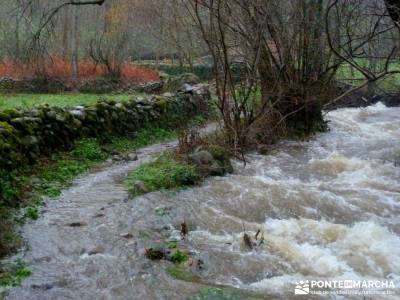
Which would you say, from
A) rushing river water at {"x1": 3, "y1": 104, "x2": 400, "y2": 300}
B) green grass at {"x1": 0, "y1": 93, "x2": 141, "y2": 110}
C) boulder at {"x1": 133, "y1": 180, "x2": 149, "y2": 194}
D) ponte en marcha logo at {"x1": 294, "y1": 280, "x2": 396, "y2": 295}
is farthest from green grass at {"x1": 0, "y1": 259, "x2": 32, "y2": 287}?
green grass at {"x1": 0, "y1": 93, "x2": 141, "y2": 110}

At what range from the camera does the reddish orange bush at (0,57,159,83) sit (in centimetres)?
2127

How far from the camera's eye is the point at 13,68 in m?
21.8

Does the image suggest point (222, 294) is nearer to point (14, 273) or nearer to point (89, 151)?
point (14, 273)

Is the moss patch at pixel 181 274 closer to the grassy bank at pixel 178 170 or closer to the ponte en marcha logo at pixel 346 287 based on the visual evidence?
the ponte en marcha logo at pixel 346 287

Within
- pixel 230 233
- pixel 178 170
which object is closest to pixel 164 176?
pixel 178 170

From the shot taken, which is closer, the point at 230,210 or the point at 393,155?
the point at 230,210

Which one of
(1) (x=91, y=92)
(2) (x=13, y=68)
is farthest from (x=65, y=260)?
(2) (x=13, y=68)

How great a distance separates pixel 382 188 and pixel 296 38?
522 centimetres

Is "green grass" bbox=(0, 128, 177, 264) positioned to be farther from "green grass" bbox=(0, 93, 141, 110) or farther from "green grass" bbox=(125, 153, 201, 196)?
"green grass" bbox=(0, 93, 141, 110)

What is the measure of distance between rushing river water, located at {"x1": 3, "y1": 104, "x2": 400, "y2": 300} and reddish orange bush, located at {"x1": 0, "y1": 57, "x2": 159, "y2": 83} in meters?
13.2

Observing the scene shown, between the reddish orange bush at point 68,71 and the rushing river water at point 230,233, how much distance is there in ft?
43.3

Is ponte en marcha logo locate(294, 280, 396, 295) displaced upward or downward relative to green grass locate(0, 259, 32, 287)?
upward

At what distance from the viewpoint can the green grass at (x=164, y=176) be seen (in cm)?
807

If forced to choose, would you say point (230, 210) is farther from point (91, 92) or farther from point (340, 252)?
point (91, 92)
